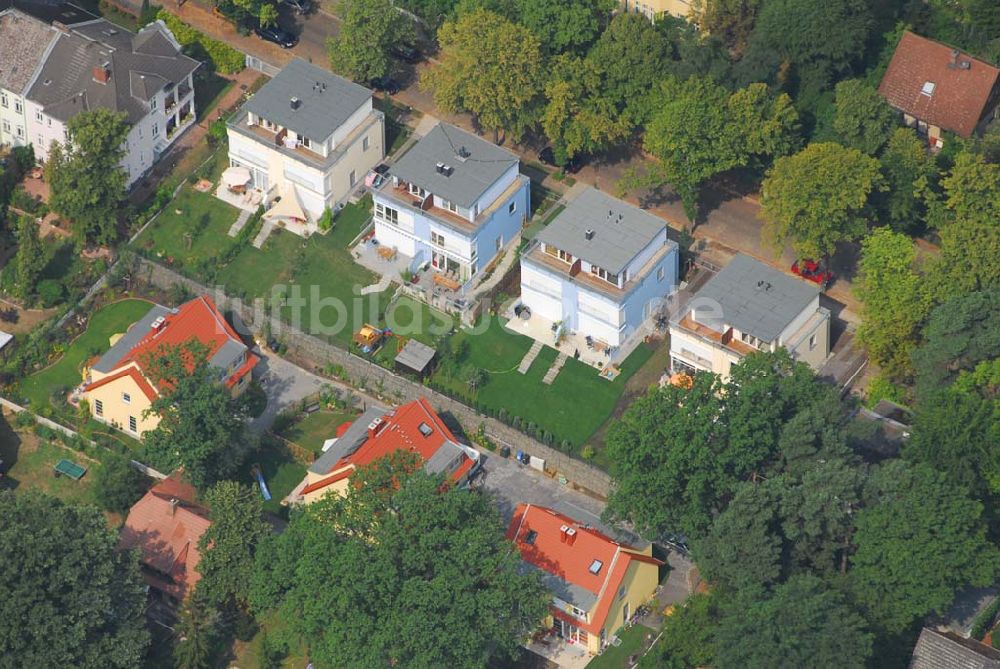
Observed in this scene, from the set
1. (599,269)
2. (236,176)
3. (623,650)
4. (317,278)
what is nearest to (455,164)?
(317,278)

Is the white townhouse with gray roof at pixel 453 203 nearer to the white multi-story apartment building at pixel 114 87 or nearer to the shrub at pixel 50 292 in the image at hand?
the white multi-story apartment building at pixel 114 87

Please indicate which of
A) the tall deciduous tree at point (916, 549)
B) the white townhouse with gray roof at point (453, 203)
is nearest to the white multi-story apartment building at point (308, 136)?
the white townhouse with gray roof at point (453, 203)

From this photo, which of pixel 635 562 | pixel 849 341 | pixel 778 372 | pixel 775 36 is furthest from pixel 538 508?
pixel 775 36

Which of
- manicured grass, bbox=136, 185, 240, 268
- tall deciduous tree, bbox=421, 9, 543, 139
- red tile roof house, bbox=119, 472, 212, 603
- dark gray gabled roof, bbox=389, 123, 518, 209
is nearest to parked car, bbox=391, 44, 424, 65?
tall deciduous tree, bbox=421, 9, 543, 139

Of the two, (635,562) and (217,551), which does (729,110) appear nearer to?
(635,562)

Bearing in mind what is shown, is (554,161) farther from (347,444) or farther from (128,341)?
(128,341)
